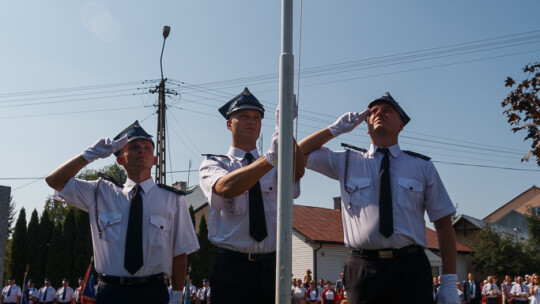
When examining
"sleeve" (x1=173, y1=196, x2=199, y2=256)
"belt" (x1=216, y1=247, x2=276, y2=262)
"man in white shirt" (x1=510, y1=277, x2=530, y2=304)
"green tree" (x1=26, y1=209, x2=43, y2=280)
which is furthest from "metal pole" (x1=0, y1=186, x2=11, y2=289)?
"green tree" (x1=26, y1=209, x2=43, y2=280)

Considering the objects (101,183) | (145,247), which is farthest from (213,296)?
(101,183)

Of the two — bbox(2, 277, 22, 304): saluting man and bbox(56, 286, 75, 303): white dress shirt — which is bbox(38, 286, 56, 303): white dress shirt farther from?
bbox(2, 277, 22, 304): saluting man

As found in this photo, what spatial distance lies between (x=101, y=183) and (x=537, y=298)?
20599 mm

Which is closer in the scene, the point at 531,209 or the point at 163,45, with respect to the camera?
the point at 163,45

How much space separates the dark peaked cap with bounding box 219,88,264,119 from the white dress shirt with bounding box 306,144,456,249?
1.99 feet

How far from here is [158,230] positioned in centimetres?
458

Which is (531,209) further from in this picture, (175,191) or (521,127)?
(175,191)

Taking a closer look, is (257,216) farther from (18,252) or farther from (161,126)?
(18,252)

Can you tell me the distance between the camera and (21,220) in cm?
3294

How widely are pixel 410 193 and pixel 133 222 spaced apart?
2.22m

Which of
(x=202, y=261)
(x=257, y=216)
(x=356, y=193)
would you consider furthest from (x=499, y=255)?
(x=257, y=216)

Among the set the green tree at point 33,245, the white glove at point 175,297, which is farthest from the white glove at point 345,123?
the green tree at point 33,245

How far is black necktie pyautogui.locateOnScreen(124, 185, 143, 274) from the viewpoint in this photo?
432 cm

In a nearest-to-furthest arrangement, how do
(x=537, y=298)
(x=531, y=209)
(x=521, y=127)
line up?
(x=521, y=127) → (x=537, y=298) → (x=531, y=209)
